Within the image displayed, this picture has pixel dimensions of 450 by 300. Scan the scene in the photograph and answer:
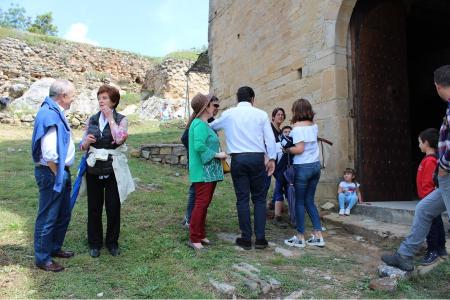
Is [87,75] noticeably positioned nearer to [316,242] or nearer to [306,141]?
[306,141]

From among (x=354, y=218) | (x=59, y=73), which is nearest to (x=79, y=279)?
(x=354, y=218)

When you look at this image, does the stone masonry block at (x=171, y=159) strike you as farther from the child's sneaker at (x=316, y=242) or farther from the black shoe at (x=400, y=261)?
the black shoe at (x=400, y=261)

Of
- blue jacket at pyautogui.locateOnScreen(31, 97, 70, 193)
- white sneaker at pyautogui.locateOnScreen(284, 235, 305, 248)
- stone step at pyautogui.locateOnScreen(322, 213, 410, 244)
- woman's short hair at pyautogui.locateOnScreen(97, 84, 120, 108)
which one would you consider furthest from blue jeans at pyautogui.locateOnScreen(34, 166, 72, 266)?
stone step at pyautogui.locateOnScreen(322, 213, 410, 244)

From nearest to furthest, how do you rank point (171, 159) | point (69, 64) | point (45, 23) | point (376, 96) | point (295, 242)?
point (295, 242) → point (376, 96) → point (171, 159) → point (69, 64) → point (45, 23)

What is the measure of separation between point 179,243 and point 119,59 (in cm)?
2350

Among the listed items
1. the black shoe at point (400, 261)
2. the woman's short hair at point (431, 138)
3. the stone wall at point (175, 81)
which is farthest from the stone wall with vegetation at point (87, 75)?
the black shoe at point (400, 261)

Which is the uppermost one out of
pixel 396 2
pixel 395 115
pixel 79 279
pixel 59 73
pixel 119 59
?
pixel 119 59

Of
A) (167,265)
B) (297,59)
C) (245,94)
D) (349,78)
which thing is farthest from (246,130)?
(297,59)

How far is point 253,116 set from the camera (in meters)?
3.98

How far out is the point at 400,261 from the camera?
3.15m

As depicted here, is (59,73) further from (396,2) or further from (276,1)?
(396,2)

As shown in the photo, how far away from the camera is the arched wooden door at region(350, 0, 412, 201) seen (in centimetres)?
565

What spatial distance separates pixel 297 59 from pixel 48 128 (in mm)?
4253

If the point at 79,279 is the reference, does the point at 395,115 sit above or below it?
above
